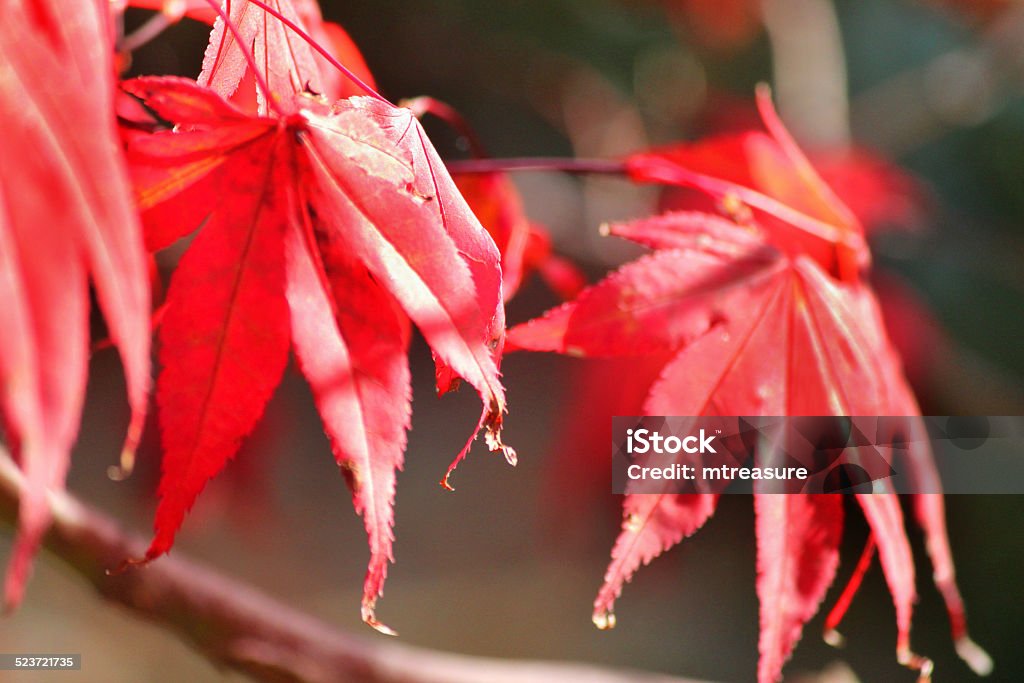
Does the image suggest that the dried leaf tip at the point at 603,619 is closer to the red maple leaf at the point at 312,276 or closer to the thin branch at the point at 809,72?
the red maple leaf at the point at 312,276

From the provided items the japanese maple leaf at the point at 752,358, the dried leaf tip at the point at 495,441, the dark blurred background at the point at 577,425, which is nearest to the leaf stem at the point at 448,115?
the japanese maple leaf at the point at 752,358

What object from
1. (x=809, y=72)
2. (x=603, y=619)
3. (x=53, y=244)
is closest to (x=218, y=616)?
(x=603, y=619)

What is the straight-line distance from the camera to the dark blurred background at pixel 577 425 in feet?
4.30

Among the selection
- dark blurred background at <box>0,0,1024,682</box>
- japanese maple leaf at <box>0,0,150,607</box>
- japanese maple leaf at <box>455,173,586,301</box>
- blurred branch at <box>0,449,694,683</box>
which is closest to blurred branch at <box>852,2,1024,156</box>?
dark blurred background at <box>0,0,1024,682</box>

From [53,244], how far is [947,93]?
1665mm

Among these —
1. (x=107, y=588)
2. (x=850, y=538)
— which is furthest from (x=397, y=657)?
(x=850, y=538)

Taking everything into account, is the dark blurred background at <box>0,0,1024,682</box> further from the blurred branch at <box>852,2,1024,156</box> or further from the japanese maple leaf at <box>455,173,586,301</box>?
the japanese maple leaf at <box>455,173,586,301</box>

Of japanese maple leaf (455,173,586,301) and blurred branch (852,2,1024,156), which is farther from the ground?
blurred branch (852,2,1024,156)

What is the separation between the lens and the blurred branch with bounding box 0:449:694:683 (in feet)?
1.72

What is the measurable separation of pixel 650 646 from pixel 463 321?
1.29 metres

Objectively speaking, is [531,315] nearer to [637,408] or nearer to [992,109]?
[637,408]

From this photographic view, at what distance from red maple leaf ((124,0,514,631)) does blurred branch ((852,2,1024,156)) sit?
1480 mm

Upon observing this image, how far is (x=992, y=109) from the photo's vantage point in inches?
62.4

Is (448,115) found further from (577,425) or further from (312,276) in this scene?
(577,425)
